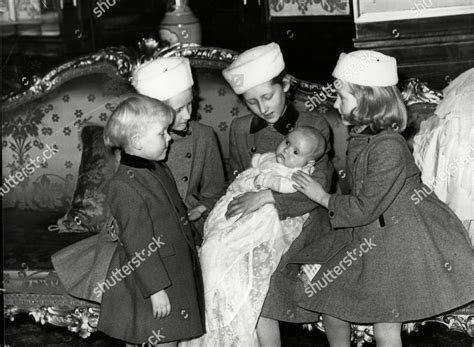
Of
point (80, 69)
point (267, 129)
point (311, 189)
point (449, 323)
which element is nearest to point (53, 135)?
point (80, 69)

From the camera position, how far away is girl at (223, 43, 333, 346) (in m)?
3.47

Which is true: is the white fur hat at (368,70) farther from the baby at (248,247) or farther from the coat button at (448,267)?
the coat button at (448,267)

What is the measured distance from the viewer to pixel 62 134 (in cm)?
432

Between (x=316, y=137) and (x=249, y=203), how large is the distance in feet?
1.19

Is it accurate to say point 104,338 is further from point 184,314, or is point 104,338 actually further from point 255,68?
point 255,68

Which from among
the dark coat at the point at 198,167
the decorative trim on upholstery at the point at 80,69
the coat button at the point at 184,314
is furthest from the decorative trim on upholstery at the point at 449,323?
the decorative trim on upholstery at the point at 80,69

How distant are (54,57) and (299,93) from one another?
258cm

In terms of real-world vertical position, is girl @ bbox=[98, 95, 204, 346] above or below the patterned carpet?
above

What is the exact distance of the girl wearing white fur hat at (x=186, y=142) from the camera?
11.6ft

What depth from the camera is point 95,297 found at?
3.49 meters

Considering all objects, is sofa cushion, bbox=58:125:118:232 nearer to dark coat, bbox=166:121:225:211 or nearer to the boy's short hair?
dark coat, bbox=166:121:225:211

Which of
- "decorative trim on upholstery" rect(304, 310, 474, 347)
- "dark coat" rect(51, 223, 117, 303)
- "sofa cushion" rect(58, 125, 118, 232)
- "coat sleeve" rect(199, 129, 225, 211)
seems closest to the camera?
"decorative trim on upholstery" rect(304, 310, 474, 347)

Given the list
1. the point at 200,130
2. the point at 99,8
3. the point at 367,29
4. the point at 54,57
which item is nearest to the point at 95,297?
the point at 200,130

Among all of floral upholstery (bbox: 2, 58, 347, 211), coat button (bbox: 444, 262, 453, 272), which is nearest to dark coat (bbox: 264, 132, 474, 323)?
coat button (bbox: 444, 262, 453, 272)
